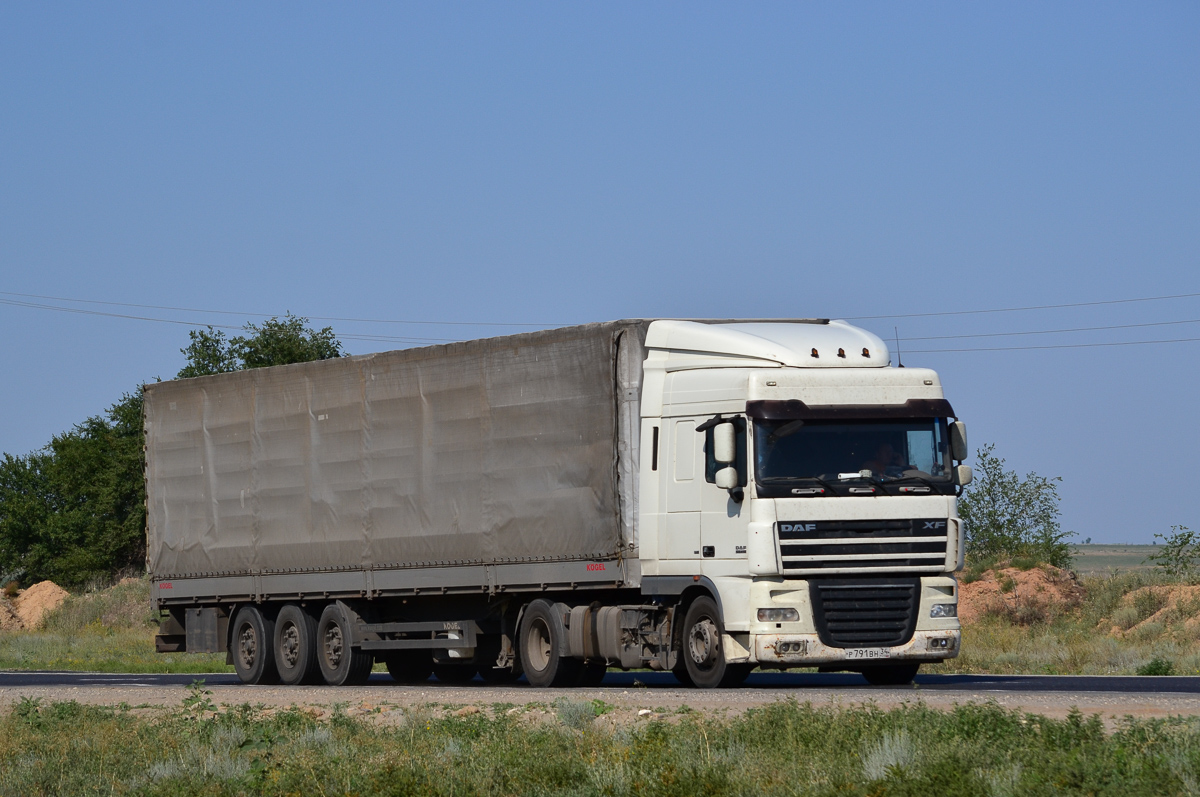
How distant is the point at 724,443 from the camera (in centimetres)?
1802

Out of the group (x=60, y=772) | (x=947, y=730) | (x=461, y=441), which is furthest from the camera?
(x=461, y=441)

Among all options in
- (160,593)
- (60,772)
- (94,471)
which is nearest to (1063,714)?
(60,772)

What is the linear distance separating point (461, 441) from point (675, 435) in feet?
12.6

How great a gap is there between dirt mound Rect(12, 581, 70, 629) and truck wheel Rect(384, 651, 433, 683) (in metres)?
41.7

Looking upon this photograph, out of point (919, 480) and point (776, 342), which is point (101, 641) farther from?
point (919, 480)

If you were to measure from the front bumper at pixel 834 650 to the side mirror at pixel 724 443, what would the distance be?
1.97 m

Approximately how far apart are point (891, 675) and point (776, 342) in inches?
177

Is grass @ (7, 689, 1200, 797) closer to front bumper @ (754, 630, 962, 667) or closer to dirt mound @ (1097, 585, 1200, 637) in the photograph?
front bumper @ (754, 630, 962, 667)

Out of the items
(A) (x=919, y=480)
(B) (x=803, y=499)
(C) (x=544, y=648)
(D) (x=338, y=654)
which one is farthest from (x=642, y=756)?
(D) (x=338, y=654)

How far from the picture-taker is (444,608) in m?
22.8

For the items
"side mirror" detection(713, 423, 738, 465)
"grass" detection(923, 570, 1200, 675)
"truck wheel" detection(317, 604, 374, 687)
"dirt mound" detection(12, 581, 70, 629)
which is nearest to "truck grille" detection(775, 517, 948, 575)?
"side mirror" detection(713, 423, 738, 465)

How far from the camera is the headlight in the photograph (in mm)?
17906

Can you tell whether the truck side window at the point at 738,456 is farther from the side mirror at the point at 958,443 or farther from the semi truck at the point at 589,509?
the side mirror at the point at 958,443

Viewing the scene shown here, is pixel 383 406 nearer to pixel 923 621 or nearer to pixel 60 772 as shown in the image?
pixel 923 621
